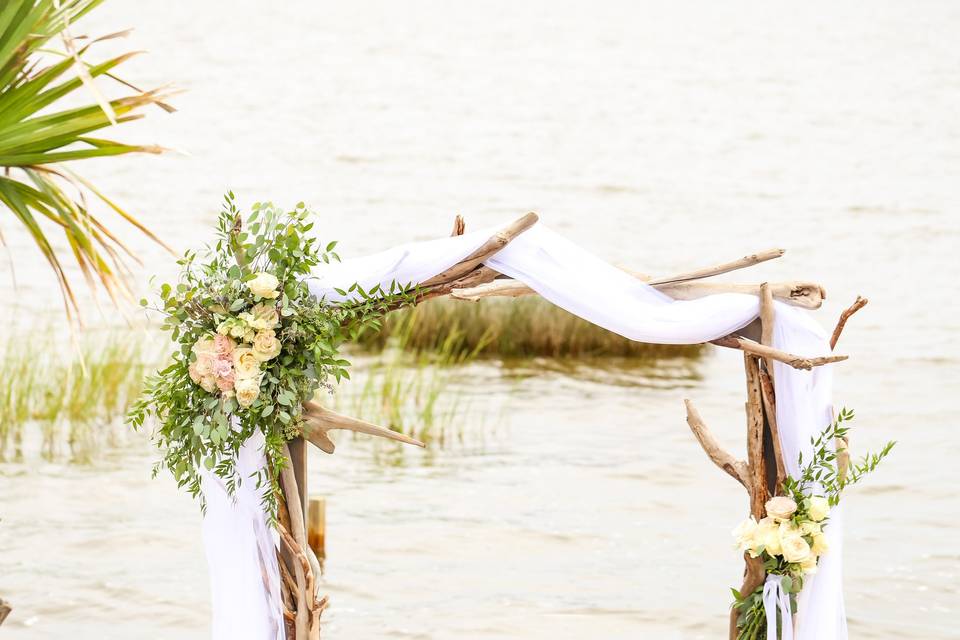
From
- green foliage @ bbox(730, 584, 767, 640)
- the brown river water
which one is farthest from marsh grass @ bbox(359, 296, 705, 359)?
green foliage @ bbox(730, 584, 767, 640)

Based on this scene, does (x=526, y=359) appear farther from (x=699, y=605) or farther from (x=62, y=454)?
(x=699, y=605)

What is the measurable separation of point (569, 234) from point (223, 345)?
68.7 feet

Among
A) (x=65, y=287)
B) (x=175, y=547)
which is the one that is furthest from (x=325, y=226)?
(x=65, y=287)

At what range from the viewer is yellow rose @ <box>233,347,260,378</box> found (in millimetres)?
3930

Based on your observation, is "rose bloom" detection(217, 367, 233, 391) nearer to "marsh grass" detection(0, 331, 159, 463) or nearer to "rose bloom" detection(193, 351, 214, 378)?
"rose bloom" detection(193, 351, 214, 378)

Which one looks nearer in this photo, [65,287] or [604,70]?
[65,287]

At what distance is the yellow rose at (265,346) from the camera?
155 inches

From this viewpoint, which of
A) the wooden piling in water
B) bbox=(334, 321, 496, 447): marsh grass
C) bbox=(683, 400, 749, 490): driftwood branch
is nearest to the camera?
bbox=(683, 400, 749, 490): driftwood branch

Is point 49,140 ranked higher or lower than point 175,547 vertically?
higher

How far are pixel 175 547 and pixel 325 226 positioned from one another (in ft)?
59.0

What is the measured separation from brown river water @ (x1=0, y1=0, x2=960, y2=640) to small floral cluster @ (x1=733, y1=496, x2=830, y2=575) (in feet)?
6.74

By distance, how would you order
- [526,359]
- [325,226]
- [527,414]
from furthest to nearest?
1. [325,226]
2. [526,359]
3. [527,414]

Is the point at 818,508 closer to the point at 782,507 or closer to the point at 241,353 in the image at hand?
the point at 782,507

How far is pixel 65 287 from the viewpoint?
4.40 meters
